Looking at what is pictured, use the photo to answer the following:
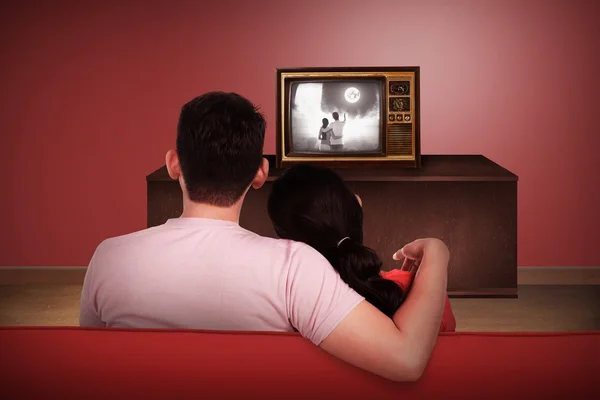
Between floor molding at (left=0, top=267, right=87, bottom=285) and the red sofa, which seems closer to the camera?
the red sofa

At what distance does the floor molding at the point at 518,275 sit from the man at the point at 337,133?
1.30 metres

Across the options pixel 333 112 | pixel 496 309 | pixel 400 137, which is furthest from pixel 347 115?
pixel 496 309

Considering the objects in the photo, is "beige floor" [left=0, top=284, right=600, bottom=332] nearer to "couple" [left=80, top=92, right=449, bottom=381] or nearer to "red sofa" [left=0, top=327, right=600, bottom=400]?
A: "couple" [left=80, top=92, right=449, bottom=381]

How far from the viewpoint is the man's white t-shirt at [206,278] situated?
32.3 inches

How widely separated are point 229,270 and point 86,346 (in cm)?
20

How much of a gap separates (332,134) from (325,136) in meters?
0.03

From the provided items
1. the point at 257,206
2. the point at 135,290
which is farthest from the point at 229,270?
the point at 257,206

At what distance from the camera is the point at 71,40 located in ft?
12.0

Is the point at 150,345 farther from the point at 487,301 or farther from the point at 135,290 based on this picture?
the point at 487,301

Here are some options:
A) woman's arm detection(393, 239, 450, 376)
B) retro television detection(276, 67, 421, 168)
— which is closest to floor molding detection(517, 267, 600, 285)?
retro television detection(276, 67, 421, 168)

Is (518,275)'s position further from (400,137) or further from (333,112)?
(333,112)

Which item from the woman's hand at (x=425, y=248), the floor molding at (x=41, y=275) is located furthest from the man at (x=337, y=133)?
the woman's hand at (x=425, y=248)

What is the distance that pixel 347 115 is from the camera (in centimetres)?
296

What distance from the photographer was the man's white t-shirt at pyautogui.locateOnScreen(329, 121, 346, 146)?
9.71 ft
